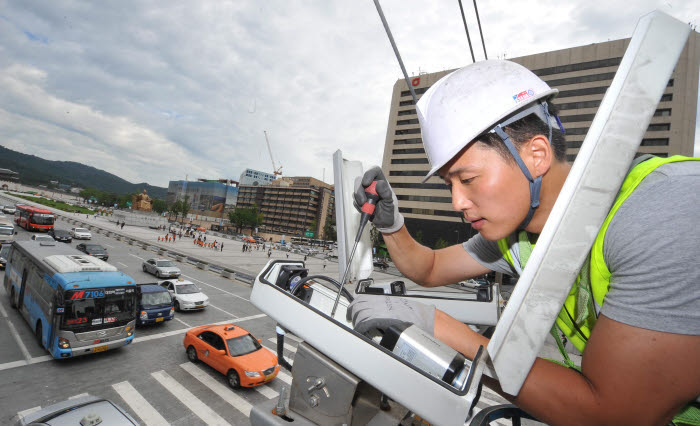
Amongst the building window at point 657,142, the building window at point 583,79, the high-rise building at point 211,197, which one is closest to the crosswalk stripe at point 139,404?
the building window at point 583,79

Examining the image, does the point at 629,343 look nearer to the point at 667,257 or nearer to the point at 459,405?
the point at 667,257

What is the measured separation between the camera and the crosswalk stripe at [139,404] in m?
6.57

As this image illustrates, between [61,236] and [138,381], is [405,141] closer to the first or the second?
[61,236]

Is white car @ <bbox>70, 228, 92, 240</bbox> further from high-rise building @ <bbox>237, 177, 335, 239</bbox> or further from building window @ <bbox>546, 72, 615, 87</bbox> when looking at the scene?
high-rise building @ <bbox>237, 177, 335, 239</bbox>

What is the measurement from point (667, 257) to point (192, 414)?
8961mm

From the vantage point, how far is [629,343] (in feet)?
3.08

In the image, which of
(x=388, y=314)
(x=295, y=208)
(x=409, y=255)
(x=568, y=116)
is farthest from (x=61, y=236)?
(x=295, y=208)

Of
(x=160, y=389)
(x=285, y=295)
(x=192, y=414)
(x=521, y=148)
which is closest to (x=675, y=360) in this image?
(x=521, y=148)

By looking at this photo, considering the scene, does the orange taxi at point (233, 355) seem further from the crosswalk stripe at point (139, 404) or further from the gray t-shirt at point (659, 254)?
the gray t-shirt at point (659, 254)

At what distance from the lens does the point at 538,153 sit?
150cm

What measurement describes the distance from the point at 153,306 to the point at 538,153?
1404 centimetres

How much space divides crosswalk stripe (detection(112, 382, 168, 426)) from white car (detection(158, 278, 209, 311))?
20.2ft

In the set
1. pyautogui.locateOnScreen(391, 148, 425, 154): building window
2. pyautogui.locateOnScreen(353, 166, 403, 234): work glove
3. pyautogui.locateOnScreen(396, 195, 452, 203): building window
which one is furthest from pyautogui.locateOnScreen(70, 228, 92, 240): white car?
pyautogui.locateOnScreen(391, 148, 425, 154): building window

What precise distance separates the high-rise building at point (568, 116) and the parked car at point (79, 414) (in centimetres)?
2529
